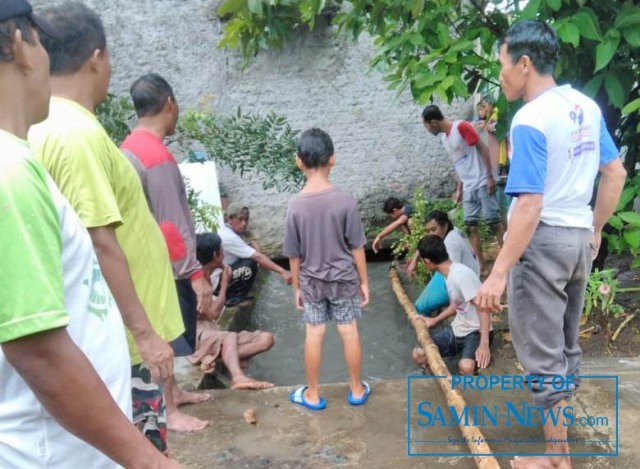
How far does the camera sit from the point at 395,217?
756cm

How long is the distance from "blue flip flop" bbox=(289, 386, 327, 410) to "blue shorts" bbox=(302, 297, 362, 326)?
43cm

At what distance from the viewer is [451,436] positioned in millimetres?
3162

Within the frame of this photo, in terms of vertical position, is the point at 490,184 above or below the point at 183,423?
above

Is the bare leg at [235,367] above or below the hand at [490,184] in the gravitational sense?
below

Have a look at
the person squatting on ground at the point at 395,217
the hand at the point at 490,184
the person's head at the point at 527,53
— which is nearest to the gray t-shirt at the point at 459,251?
the hand at the point at 490,184

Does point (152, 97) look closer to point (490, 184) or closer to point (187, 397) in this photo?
point (187, 397)

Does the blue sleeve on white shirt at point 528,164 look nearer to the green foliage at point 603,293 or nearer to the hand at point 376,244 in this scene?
the green foliage at point 603,293

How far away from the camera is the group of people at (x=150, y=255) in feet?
3.43

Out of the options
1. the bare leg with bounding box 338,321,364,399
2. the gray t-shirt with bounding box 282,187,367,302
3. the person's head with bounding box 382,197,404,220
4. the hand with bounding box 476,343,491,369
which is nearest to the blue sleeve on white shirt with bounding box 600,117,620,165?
the gray t-shirt with bounding box 282,187,367,302

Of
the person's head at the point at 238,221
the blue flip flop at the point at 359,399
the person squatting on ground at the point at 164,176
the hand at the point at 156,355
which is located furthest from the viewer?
the person's head at the point at 238,221

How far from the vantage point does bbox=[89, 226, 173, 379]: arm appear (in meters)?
1.83

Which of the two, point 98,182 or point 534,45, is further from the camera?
point 534,45

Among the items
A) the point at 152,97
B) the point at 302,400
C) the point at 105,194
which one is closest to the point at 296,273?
the point at 302,400

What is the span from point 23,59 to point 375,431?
2720 mm
